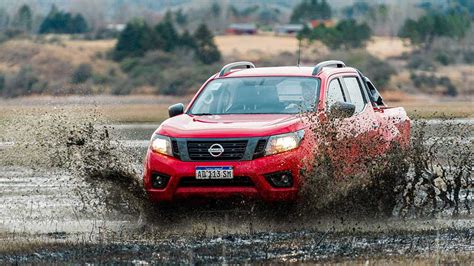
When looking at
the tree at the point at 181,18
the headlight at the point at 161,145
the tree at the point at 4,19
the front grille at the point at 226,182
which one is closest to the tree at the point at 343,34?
the tree at the point at 181,18

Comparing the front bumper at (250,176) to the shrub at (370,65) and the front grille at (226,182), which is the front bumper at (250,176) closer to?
the front grille at (226,182)

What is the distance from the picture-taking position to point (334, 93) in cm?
1465

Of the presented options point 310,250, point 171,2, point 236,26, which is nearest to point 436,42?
point 236,26

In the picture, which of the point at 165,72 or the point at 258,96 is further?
the point at 165,72

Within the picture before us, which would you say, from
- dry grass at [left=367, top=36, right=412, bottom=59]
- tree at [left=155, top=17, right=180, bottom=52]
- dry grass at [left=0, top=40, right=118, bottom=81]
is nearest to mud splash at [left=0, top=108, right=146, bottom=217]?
dry grass at [left=0, top=40, right=118, bottom=81]

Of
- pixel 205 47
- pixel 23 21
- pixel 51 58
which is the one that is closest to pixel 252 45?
pixel 205 47

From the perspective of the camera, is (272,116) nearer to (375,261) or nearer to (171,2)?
(375,261)

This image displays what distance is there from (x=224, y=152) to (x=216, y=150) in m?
0.08

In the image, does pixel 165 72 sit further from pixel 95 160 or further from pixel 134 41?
pixel 95 160

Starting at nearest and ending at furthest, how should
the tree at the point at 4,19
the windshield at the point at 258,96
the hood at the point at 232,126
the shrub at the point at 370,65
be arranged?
the hood at the point at 232,126, the windshield at the point at 258,96, the shrub at the point at 370,65, the tree at the point at 4,19

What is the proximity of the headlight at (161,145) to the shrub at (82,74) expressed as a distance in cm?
3031

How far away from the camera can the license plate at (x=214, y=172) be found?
12805 mm

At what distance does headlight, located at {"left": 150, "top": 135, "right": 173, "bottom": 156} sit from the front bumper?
13cm

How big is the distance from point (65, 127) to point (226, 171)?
3548mm
